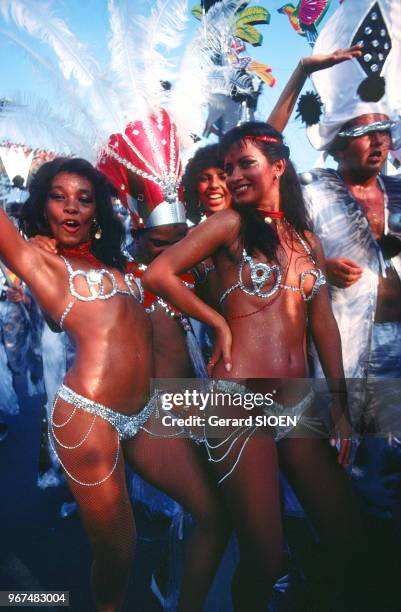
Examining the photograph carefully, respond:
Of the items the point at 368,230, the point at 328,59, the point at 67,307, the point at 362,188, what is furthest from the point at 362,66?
the point at 67,307

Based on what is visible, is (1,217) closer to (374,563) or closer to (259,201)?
(259,201)

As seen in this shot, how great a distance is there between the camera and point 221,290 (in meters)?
1.92

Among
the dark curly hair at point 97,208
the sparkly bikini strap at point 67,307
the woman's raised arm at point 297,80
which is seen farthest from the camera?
the woman's raised arm at point 297,80

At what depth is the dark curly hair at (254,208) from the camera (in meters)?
1.89

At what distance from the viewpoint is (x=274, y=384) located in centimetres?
188

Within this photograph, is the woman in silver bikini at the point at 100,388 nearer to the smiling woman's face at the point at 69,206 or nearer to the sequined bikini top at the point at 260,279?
the smiling woman's face at the point at 69,206

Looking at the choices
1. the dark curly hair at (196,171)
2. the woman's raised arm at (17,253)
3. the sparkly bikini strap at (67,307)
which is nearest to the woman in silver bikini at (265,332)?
the dark curly hair at (196,171)

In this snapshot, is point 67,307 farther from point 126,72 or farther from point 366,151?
point 366,151

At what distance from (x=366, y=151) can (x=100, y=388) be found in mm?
1565

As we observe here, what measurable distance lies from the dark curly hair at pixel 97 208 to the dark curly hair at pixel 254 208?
53 centimetres

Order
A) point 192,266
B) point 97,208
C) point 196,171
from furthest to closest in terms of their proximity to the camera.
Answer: point 196,171, point 97,208, point 192,266

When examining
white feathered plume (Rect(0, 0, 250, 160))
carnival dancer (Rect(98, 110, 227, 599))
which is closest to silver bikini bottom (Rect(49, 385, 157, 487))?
carnival dancer (Rect(98, 110, 227, 599))

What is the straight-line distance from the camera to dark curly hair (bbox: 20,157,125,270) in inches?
77.2

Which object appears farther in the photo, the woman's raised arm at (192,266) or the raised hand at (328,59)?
the raised hand at (328,59)
